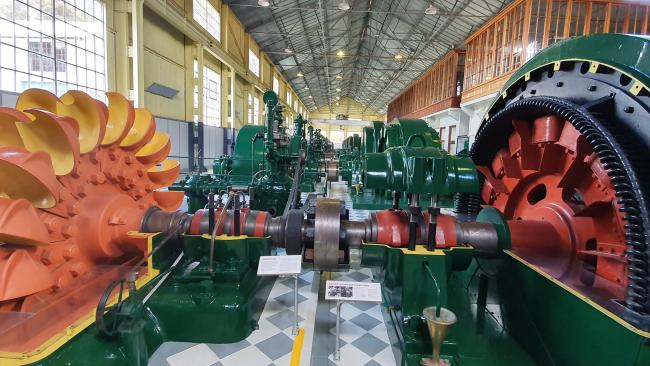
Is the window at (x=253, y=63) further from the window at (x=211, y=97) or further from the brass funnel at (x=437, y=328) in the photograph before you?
the brass funnel at (x=437, y=328)

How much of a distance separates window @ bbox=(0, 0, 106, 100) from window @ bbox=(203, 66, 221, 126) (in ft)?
17.6

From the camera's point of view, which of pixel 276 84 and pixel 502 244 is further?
pixel 276 84

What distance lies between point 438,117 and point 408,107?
586cm

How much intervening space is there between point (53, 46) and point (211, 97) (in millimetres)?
7612

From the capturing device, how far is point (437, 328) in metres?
1.57

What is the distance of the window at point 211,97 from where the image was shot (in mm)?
12195

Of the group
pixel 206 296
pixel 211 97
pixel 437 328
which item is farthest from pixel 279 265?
pixel 211 97

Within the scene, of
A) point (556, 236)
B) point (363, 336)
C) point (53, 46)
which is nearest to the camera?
point (556, 236)

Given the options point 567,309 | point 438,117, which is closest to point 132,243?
point 567,309

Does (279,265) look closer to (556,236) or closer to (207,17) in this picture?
(556,236)

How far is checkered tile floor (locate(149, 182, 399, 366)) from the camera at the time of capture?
2088mm

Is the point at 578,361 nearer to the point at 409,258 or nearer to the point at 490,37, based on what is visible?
the point at 409,258

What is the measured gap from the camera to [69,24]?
18.9ft

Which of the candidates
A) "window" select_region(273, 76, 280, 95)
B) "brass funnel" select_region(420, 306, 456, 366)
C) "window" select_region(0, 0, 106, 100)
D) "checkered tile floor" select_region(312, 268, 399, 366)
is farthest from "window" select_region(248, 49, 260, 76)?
"brass funnel" select_region(420, 306, 456, 366)
